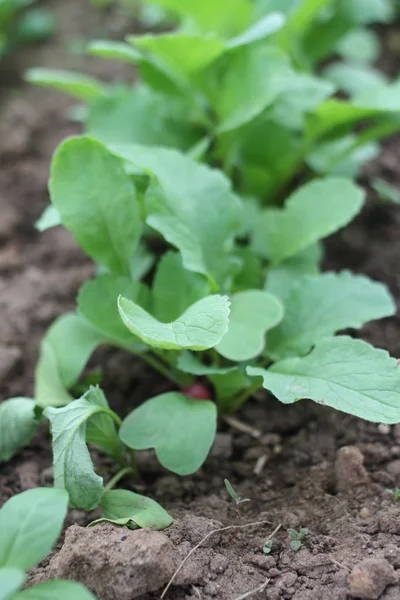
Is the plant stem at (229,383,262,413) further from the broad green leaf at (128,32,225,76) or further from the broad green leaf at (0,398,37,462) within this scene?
the broad green leaf at (128,32,225,76)

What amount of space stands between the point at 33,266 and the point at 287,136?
76 centimetres

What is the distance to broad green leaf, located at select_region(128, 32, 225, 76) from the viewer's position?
58.1 inches

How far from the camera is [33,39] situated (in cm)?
266

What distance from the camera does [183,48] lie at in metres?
1.53

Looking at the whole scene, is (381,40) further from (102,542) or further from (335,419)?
(102,542)

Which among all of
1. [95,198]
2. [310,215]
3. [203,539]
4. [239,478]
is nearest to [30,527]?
[203,539]

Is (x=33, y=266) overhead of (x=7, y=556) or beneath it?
beneath

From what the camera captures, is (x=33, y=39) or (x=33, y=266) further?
(x=33, y=39)

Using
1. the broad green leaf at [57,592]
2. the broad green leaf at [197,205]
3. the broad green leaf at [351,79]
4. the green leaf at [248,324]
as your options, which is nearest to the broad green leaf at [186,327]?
the green leaf at [248,324]

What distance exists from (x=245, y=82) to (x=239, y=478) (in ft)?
3.02

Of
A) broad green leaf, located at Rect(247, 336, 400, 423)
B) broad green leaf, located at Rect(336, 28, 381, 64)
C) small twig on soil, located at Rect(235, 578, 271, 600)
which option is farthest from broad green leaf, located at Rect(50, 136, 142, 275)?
broad green leaf, located at Rect(336, 28, 381, 64)

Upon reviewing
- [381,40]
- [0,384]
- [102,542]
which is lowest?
[381,40]

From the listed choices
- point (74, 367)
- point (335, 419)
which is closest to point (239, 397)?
point (335, 419)

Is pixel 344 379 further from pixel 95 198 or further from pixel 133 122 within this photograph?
pixel 133 122
